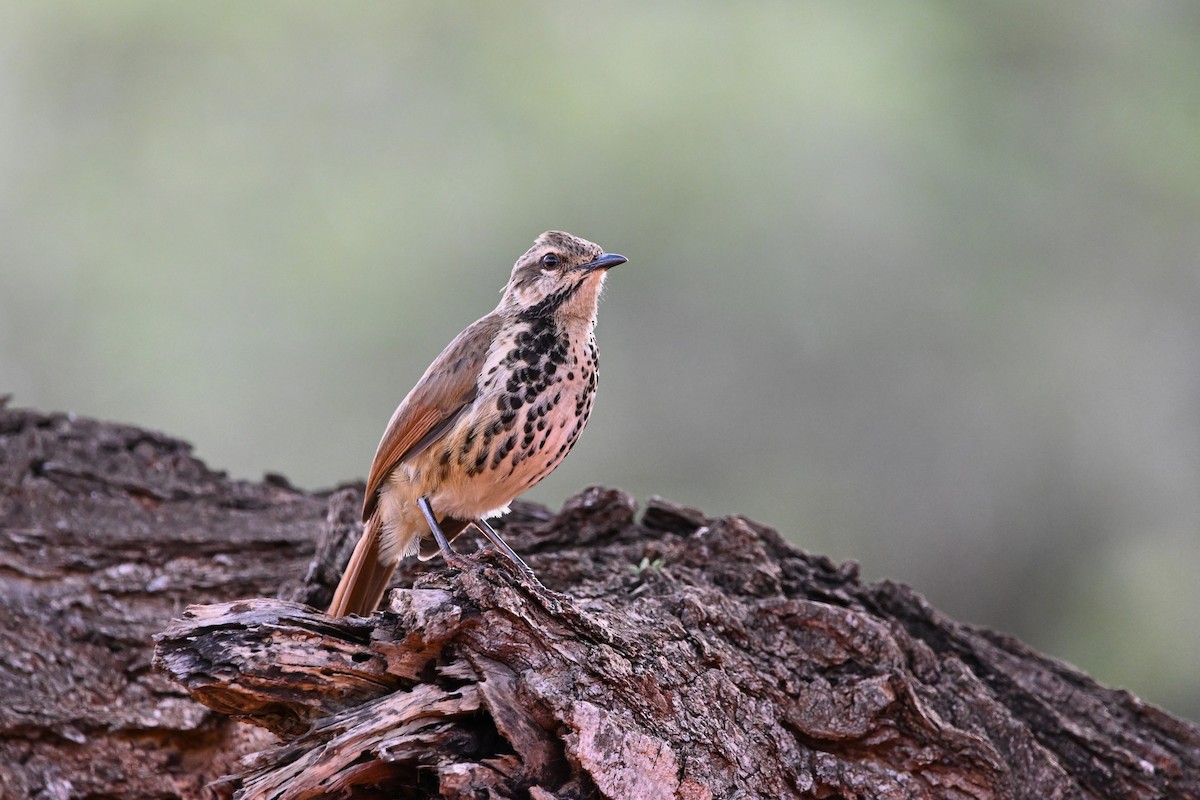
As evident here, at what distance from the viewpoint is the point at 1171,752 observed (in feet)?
13.9

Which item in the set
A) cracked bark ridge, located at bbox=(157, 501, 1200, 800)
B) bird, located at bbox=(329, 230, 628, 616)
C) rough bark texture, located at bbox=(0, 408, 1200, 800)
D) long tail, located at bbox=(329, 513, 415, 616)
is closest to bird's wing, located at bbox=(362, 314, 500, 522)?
bird, located at bbox=(329, 230, 628, 616)

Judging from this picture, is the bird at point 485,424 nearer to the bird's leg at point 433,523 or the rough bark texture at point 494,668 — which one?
the bird's leg at point 433,523

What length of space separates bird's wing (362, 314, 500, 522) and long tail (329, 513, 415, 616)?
0.12 metres

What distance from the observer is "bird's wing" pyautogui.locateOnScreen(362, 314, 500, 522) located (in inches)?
180

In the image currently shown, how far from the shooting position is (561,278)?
15.8 feet

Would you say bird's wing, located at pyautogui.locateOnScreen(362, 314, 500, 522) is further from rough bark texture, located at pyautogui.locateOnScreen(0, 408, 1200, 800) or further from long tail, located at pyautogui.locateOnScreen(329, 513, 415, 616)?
rough bark texture, located at pyautogui.locateOnScreen(0, 408, 1200, 800)

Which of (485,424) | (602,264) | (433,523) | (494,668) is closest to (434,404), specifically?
(485,424)

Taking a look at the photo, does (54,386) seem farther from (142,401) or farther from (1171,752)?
(1171,752)

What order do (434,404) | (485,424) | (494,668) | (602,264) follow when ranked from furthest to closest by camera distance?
(602,264) → (434,404) → (485,424) → (494,668)

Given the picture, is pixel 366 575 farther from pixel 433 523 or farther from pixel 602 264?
pixel 602 264

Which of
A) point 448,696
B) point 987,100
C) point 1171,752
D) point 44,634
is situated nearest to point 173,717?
point 44,634

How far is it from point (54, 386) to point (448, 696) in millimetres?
6747

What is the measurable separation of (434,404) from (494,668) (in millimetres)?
1499

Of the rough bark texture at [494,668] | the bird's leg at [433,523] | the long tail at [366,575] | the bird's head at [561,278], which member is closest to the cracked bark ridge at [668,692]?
the rough bark texture at [494,668]
